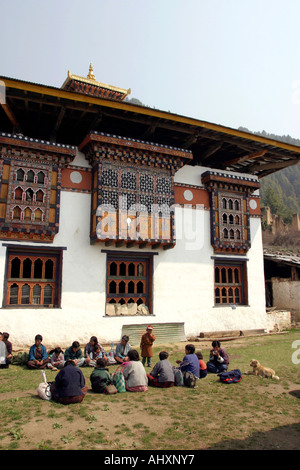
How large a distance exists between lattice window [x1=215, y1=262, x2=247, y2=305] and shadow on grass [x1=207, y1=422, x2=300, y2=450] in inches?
369

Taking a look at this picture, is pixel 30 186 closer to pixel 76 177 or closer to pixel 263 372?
pixel 76 177

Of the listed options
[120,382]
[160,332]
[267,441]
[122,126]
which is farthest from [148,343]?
[122,126]

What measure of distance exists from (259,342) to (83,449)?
9.62 m

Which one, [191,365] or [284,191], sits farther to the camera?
[284,191]

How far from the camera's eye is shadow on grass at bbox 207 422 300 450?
4.15m

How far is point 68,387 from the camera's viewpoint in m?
5.65

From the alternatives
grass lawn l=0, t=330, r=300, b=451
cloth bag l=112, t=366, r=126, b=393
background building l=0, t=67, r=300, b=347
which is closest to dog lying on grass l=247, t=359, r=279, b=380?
grass lawn l=0, t=330, r=300, b=451

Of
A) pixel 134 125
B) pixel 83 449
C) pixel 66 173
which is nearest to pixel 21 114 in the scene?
pixel 66 173

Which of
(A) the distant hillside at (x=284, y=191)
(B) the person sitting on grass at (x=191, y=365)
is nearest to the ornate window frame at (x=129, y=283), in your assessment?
(B) the person sitting on grass at (x=191, y=365)

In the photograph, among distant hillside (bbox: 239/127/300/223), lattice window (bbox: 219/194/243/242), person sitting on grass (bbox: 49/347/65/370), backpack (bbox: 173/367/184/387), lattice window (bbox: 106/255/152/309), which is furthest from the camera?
distant hillside (bbox: 239/127/300/223)

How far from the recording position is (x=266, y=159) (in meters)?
15.9

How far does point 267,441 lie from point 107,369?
3.30 meters

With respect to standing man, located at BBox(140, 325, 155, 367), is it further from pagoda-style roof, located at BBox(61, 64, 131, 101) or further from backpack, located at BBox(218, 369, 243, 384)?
pagoda-style roof, located at BBox(61, 64, 131, 101)

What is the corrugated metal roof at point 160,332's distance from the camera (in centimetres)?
1167
